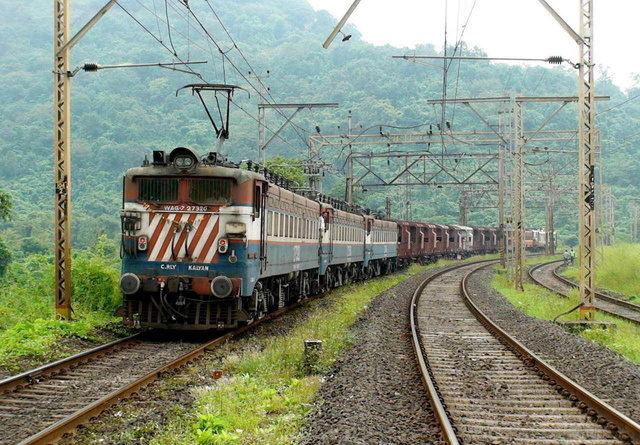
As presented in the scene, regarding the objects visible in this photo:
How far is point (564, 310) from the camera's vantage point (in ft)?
64.4

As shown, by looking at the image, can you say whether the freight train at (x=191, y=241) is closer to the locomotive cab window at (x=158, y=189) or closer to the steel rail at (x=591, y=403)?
the locomotive cab window at (x=158, y=189)

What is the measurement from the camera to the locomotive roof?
12.8 m

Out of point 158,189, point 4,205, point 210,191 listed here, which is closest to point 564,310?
point 210,191

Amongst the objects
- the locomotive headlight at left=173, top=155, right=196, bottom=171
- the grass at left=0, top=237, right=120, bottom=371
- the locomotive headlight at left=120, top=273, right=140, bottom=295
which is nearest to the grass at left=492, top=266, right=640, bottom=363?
the locomotive headlight at left=173, top=155, right=196, bottom=171

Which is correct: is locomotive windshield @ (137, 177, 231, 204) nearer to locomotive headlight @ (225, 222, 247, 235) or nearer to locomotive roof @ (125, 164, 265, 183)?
locomotive roof @ (125, 164, 265, 183)

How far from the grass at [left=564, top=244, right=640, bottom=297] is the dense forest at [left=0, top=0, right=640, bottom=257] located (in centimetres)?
2257

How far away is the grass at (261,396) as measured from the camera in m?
6.88

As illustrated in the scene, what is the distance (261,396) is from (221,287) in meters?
4.18

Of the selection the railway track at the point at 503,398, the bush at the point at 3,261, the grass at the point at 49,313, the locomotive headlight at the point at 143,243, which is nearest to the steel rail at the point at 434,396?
the railway track at the point at 503,398

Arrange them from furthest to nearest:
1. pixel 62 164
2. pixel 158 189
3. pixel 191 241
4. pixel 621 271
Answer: pixel 621 271 → pixel 62 164 → pixel 158 189 → pixel 191 241

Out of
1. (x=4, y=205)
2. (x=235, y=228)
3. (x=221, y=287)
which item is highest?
(x=4, y=205)

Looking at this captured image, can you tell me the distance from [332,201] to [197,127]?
56954mm

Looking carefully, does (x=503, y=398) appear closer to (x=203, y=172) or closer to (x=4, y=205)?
(x=203, y=172)

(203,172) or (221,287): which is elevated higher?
(203,172)
